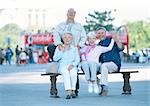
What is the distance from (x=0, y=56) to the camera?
54.8 m

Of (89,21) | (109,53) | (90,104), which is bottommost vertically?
(90,104)

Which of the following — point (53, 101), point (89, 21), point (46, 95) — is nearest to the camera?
point (53, 101)

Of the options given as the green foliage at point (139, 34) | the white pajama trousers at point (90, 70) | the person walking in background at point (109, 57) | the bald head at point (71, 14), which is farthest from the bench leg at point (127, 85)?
the green foliage at point (139, 34)

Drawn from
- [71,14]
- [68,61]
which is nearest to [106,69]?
[68,61]

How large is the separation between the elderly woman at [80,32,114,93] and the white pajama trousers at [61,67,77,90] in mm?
363

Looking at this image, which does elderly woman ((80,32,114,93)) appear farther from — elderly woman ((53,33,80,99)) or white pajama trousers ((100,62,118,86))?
elderly woman ((53,33,80,99))

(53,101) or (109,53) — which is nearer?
(53,101)

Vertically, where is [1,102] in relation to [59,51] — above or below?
below

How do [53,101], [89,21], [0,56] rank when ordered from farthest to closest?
→ [89,21] → [0,56] → [53,101]

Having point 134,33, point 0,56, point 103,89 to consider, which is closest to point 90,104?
point 103,89

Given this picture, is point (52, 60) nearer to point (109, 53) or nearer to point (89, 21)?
point (109, 53)

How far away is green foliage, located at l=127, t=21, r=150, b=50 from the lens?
10179 cm

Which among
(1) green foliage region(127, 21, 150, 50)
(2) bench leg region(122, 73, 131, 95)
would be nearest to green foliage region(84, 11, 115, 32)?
(1) green foliage region(127, 21, 150, 50)

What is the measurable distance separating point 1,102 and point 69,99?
1368 millimetres
